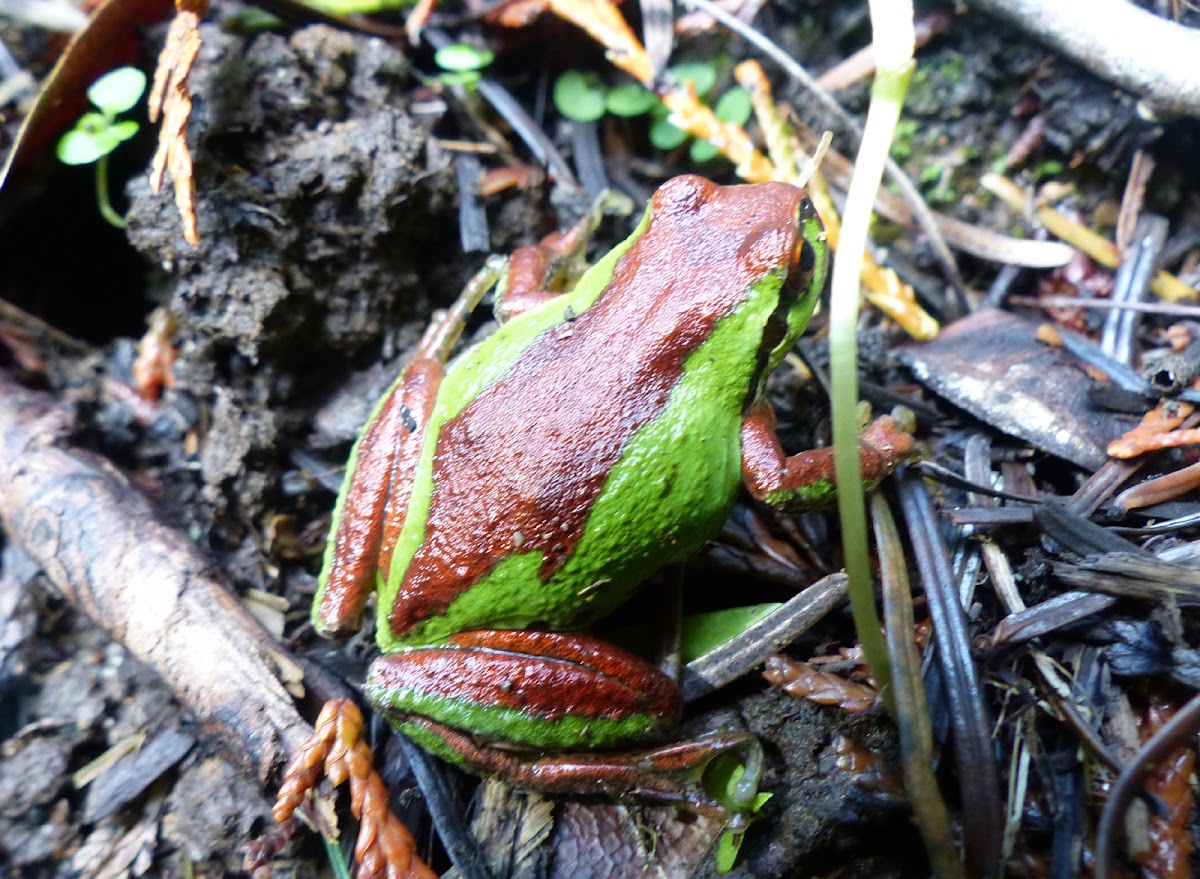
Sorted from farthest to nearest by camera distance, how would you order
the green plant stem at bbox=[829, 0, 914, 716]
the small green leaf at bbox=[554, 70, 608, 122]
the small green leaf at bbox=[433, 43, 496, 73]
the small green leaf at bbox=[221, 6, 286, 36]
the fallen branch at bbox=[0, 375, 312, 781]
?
1. the small green leaf at bbox=[554, 70, 608, 122]
2. the small green leaf at bbox=[433, 43, 496, 73]
3. the small green leaf at bbox=[221, 6, 286, 36]
4. the fallen branch at bbox=[0, 375, 312, 781]
5. the green plant stem at bbox=[829, 0, 914, 716]

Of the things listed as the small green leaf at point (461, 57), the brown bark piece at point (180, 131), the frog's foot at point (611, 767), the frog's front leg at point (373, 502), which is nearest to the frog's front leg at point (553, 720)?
the frog's foot at point (611, 767)

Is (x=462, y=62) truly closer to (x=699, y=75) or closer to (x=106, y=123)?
(x=699, y=75)

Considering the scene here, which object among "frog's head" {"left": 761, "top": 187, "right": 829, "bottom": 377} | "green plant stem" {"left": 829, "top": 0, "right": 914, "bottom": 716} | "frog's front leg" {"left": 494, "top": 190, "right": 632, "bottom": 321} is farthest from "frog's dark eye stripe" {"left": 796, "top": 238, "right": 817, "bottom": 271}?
"frog's front leg" {"left": 494, "top": 190, "right": 632, "bottom": 321}

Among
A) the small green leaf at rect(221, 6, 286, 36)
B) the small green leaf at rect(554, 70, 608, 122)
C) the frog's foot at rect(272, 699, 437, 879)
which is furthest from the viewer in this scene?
the small green leaf at rect(554, 70, 608, 122)

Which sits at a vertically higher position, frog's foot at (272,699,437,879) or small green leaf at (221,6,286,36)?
small green leaf at (221,6,286,36)

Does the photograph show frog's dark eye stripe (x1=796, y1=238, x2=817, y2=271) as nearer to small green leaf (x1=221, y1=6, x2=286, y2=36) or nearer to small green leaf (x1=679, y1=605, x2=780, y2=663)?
small green leaf (x1=679, y1=605, x2=780, y2=663)
